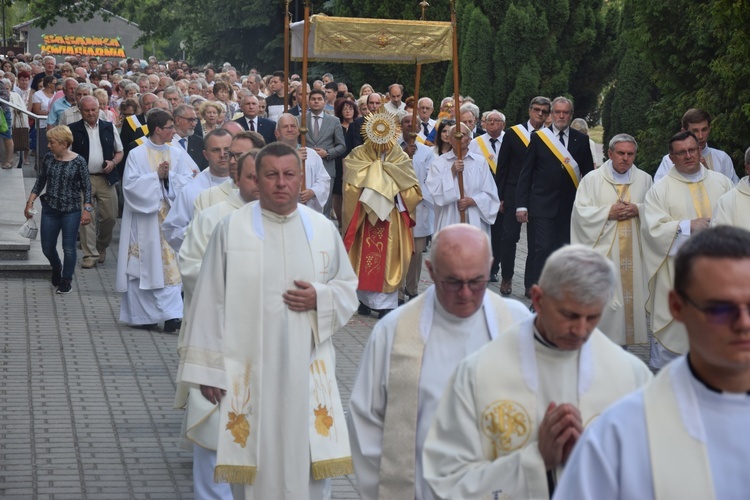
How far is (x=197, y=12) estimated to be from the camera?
49156mm

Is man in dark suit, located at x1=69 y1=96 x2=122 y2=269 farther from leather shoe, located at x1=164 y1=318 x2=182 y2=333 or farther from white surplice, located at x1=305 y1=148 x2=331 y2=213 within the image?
leather shoe, located at x1=164 y1=318 x2=182 y2=333

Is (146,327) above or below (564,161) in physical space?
below

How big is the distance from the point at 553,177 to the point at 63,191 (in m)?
4.89

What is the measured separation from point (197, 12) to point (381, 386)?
4573cm

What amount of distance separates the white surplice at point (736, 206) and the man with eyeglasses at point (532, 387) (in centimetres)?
540

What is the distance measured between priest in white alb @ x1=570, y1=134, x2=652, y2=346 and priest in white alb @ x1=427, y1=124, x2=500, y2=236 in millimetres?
2532

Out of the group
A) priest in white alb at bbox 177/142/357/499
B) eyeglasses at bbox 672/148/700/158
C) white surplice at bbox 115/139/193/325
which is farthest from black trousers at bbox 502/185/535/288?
priest in white alb at bbox 177/142/357/499

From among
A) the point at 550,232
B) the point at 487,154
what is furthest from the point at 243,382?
the point at 487,154

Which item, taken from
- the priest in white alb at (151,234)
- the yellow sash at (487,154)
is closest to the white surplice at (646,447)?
the priest in white alb at (151,234)

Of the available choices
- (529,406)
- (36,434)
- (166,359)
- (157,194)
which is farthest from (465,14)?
(529,406)

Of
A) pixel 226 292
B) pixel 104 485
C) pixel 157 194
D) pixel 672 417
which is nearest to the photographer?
pixel 672 417

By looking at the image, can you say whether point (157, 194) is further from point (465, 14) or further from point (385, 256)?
point (465, 14)

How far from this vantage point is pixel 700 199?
33.2 feet

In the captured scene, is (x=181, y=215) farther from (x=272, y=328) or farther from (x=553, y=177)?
(x=553, y=177)
